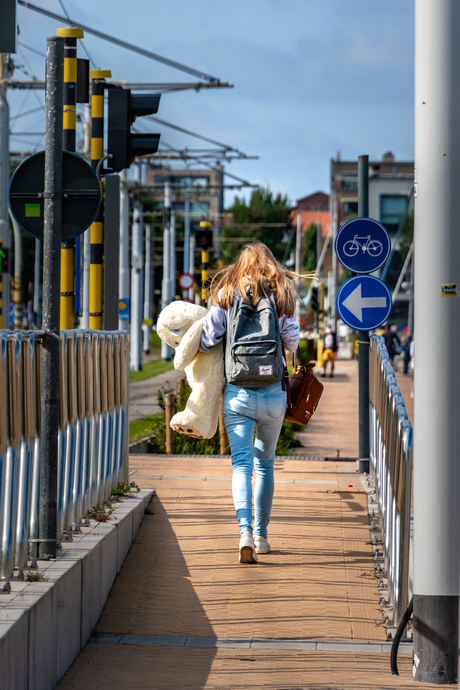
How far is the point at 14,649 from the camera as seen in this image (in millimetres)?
3465

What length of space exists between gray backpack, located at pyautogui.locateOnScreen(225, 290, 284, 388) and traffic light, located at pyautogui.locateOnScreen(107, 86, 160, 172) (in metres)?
3.20

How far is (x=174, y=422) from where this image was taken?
19.2 feet

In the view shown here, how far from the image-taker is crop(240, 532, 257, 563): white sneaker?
5.67 m

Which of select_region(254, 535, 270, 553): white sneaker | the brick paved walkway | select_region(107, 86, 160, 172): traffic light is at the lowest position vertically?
the brick paved walkway

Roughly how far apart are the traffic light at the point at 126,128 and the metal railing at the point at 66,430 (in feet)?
7.70

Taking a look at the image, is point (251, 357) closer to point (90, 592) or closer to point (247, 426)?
point (247, 426)

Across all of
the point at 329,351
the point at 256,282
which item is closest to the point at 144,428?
the point at 256,282

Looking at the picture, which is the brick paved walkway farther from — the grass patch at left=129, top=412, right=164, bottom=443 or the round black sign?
the grass patch at left=129, top=412, right=164, bottom=443

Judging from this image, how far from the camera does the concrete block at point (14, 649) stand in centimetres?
335

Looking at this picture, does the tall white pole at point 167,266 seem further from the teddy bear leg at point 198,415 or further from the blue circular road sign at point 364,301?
the teddy bear leg at point 198,415

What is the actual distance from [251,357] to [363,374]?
14.3 ft

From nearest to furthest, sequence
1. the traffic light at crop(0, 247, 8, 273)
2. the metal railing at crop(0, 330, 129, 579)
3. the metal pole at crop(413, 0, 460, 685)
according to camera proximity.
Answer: the metal pole at crop(413, 0, 460, 685) → the metal railing at crop(0, 330, 129, 579) → the traffic light at crop(0, 247, 8, 273)

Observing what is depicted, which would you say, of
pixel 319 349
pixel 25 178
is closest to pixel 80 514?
pixel 25 178

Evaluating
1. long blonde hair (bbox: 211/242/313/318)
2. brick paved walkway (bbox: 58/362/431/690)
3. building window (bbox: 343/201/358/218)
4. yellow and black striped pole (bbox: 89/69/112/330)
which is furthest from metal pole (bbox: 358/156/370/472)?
building window (bbox: 343/201/358/218)
